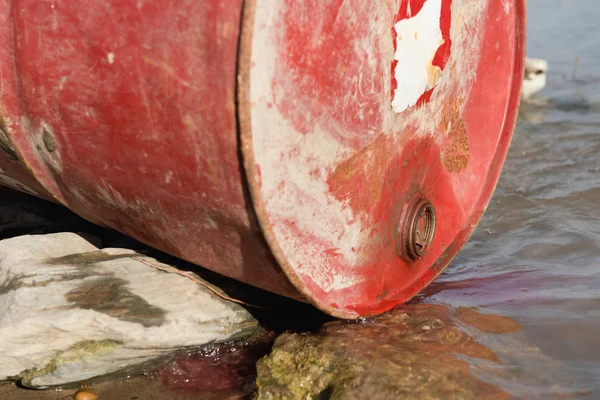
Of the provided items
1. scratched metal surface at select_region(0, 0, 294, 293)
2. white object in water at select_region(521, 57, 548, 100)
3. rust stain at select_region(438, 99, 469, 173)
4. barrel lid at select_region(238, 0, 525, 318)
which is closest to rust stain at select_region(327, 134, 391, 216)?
barrel lid at select_region(238, 0, 525, 318)

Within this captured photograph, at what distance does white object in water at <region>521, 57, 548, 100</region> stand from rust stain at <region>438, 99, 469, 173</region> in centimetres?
361

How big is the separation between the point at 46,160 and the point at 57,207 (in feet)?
2.73

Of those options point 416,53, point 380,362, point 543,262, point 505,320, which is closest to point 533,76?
point 543,262

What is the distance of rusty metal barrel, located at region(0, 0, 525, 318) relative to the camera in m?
1.63

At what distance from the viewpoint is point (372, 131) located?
6.53 feet

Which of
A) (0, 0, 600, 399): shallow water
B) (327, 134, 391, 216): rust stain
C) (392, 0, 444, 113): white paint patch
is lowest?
(0, 0, 600, 399): shallow water

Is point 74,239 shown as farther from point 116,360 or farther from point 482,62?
point 482,62

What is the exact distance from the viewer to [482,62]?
249 cm

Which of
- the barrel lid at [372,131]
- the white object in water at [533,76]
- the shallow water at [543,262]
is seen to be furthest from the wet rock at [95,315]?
the white object in water at [533,76]

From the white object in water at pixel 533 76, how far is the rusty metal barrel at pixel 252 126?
3.69 m

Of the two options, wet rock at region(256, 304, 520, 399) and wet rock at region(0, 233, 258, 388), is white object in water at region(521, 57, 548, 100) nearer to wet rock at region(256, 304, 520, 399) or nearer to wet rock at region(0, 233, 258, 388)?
wet rock at region(256, 304, 520, 399)

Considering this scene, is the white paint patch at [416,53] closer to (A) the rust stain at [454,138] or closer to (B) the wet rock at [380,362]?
(A) the rust stain at [454,138]

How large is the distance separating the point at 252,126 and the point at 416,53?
2.28 feet

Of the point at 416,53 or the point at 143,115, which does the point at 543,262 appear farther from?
the point at 143,115
